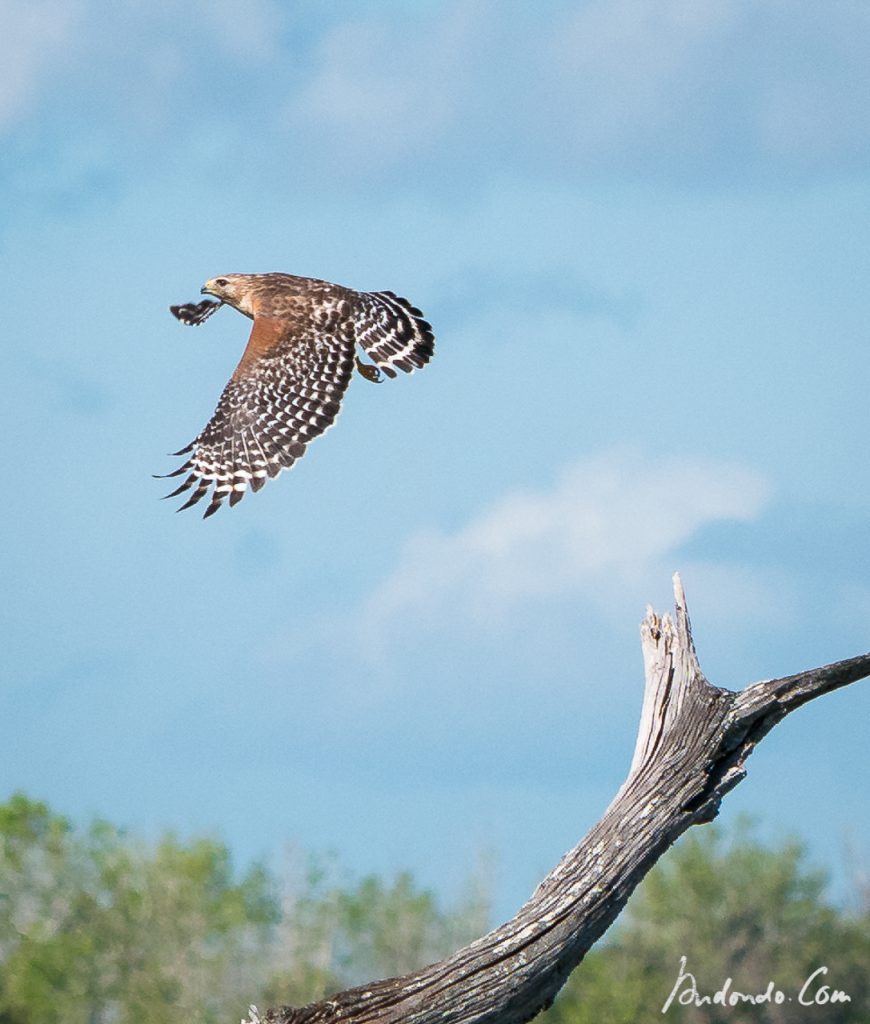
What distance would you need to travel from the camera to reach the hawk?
518 inches

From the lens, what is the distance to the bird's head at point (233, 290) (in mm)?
14695

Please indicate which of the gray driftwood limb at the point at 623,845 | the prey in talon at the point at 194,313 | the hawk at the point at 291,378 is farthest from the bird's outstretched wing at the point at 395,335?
the gray driftwood limb at the point at 623,845

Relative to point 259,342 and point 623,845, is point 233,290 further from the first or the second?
point 623,845

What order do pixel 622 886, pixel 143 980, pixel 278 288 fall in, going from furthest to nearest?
pixel 143 980 < pixel 278 288 < pixel 622 886

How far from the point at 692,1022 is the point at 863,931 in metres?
5.39

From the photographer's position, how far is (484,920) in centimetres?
3469

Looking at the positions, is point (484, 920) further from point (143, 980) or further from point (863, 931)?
point (863, 931)

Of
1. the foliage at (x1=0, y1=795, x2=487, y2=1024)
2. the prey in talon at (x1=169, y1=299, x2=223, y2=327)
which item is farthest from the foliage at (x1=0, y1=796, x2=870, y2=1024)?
the prey in talon at (x1=169, y1=299, x2=223, y2=327)

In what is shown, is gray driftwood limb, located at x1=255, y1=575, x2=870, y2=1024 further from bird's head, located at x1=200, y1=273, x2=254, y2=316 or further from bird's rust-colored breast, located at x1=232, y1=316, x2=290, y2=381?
bird's head, located at x1=200, y1=273, x2=254, y2=316

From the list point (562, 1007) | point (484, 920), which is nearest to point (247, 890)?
point (484, 920)

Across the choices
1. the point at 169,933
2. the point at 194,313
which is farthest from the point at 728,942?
the point at 194,313

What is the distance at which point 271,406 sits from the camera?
13320 mm

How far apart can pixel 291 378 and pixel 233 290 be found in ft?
6.33

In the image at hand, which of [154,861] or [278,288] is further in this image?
[154,861]
